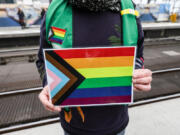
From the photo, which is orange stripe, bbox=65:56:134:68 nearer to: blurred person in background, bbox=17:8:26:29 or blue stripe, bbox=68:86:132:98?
blue stripe, bbox=68:86:132:98

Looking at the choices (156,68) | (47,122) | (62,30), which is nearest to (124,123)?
A: (62,30)

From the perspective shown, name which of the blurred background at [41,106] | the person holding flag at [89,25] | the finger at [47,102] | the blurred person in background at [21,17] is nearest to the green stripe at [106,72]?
the person holding flag at [89,25]

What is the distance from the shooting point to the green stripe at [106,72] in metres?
0.70

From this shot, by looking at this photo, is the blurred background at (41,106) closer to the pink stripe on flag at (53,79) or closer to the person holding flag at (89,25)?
the person holding flag at (89,25)

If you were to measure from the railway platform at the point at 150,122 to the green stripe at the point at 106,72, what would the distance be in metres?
1.91

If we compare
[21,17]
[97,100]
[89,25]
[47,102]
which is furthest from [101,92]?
[21,17]

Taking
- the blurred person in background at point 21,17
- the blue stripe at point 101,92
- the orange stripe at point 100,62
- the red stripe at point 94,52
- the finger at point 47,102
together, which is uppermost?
the blurred person in background at point 21,17

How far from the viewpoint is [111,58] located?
0.69 m

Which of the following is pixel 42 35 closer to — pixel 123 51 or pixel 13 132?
pixel 123 51

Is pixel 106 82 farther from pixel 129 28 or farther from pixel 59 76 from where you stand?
pixel 129 28

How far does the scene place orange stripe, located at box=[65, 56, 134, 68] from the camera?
0.68m

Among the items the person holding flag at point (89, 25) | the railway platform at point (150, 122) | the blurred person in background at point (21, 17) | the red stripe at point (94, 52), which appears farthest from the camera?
the blurred person in background at point (21, 17)

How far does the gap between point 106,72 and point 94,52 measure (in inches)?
5.2

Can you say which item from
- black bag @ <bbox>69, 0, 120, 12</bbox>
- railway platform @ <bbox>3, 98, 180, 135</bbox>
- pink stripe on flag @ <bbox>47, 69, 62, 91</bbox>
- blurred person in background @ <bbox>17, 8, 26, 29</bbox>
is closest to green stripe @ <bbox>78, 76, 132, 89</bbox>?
pink stripe on flag @ <bbox>47, 69, 62, 91</bbox>
